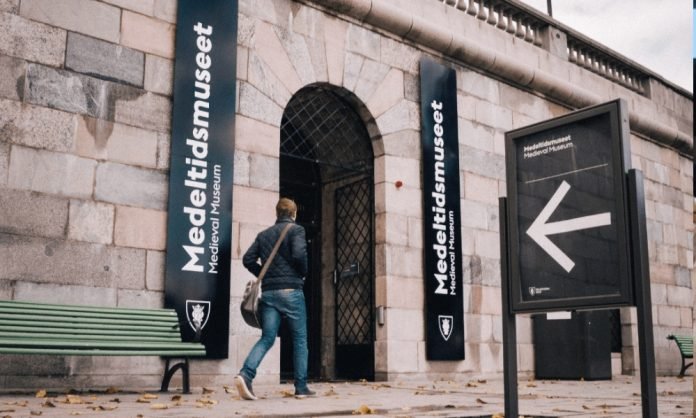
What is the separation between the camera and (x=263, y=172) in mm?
9320

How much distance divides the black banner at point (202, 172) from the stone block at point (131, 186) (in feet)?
0.45

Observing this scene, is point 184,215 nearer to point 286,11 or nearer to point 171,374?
point 171,374

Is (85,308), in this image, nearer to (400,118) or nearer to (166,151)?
(166,151)

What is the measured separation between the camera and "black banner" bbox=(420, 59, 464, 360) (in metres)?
10.8

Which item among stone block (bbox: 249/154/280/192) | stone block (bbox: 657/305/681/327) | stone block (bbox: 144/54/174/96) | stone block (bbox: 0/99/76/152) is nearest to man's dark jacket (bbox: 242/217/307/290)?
stone block (bbox: 249/154/280/192)

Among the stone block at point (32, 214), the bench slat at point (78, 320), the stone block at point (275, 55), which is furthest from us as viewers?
the stone block at point (275, 55)

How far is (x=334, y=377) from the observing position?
36.1ft

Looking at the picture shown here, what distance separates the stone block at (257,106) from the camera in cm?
923

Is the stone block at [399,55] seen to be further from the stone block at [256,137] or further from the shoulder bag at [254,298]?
the shoulder bag at [254,298]

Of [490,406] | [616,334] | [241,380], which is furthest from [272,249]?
[616,334]

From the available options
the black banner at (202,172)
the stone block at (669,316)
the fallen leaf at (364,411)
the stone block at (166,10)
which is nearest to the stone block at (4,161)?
the black banner at (202,172)

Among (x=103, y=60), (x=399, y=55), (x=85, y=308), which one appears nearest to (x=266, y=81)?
(x=103, y=60)

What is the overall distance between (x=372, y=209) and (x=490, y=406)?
15.9 feet

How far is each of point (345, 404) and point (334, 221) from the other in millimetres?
5464
